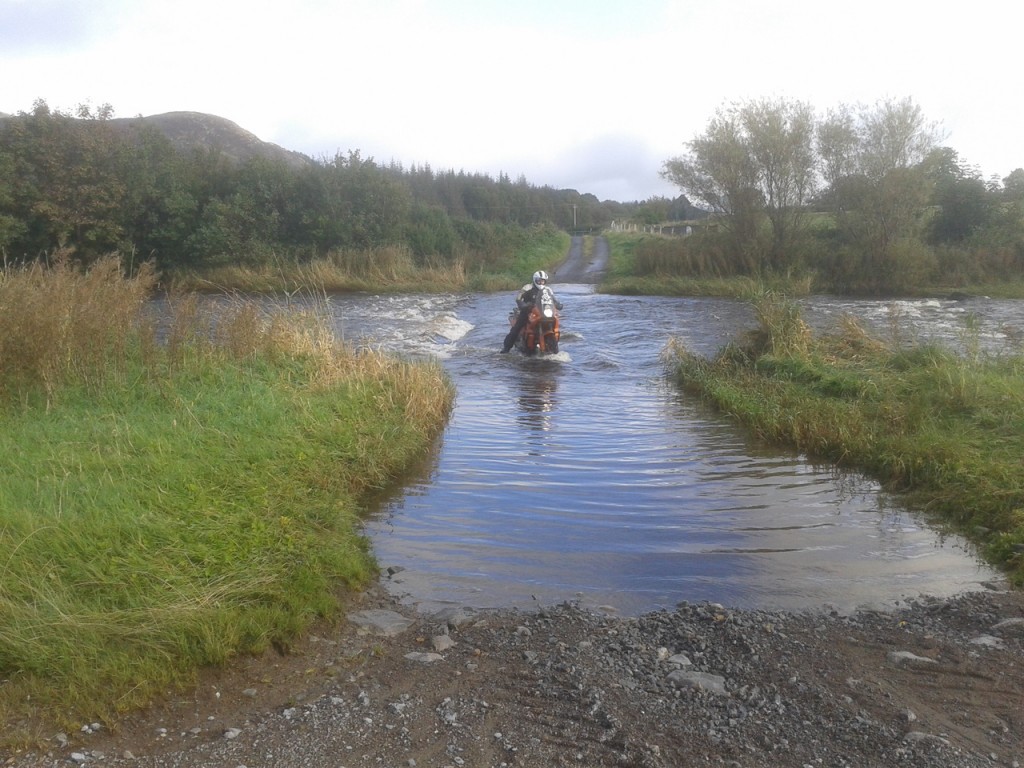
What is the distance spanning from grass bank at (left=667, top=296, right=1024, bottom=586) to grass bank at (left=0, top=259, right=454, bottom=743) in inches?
168

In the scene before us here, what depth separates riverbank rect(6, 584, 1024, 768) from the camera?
3734mm

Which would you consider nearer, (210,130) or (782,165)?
(782,165)

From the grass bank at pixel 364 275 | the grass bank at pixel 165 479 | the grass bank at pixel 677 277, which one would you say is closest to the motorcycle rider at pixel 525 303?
the grass bank at pixel 165 479

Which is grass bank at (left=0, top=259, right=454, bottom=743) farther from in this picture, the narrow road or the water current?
the narrow road

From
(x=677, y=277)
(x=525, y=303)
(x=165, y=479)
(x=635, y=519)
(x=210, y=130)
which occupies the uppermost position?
(x=210, y=130)

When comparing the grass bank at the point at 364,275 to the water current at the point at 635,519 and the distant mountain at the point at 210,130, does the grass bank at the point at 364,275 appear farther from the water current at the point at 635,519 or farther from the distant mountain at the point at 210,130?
the distant mountain at the point at 210,130

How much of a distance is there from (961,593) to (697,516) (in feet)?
7.29

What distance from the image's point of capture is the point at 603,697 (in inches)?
165

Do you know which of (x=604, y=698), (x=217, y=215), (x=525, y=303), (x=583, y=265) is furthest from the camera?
(x=583, y=265)

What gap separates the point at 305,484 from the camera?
7.25m

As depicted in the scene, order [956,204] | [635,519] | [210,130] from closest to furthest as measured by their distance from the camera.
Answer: [635,519], [956,204], [210,130]

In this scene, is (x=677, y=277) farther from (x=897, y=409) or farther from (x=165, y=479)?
(x=165, y=479)

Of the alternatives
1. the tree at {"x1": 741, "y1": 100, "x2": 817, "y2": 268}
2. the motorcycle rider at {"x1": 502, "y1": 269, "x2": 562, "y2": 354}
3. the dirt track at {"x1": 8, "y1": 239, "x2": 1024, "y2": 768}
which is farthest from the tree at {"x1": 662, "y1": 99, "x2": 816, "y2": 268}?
the dirt track at {"x1": 8, "y1": 239, "x2": 1024, "y2": 768}

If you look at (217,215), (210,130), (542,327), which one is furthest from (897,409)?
(210,130)
